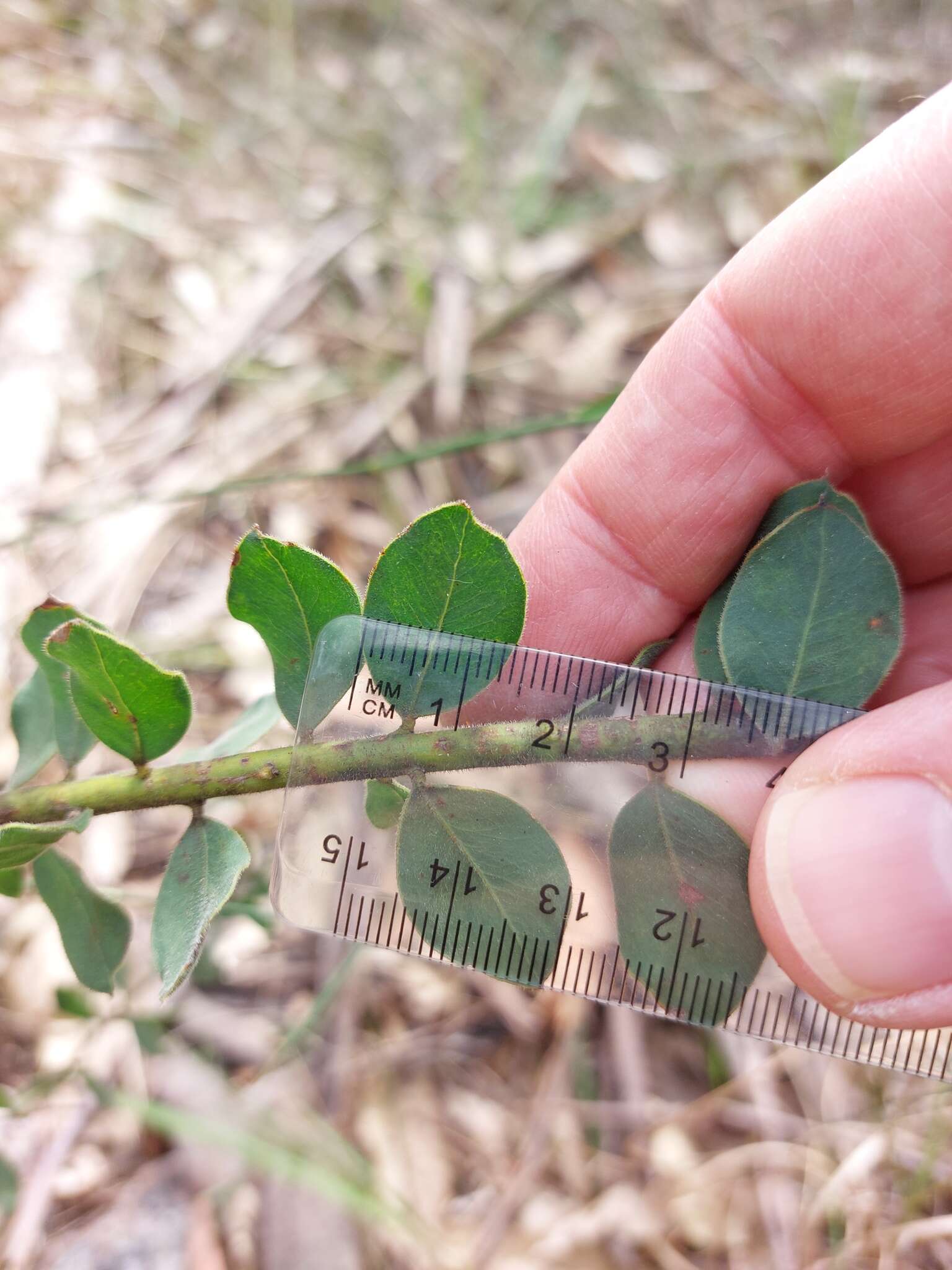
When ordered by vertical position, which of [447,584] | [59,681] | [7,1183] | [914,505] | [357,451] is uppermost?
[357,451]

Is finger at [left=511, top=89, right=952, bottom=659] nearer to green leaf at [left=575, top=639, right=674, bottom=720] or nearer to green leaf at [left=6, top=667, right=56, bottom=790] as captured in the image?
green leaf at [left=575, top=639, right=674, bottom=720]

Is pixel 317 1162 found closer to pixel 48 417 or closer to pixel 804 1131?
pixel 804 1131

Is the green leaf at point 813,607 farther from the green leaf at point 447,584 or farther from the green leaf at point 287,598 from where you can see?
the green leaf at point 287,598

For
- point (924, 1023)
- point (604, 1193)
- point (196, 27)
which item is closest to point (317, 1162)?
point (604, 1193)

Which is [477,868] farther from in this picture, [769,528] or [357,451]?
[357,451]

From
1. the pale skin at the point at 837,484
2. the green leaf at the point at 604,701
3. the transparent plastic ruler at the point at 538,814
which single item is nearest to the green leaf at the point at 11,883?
the transparent plastic ruler at the point at 538,814

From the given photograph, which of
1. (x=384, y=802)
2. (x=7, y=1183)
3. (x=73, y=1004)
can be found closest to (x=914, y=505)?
(x=384, y=802)
